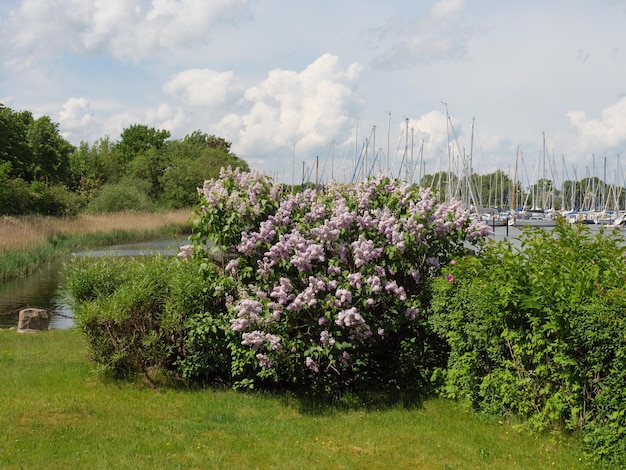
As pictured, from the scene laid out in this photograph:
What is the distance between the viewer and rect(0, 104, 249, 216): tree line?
48.9m

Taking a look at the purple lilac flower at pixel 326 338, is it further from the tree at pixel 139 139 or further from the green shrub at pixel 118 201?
the tree at pixel 139 139

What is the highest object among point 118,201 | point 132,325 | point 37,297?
point 118,201

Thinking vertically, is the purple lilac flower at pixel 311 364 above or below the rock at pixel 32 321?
above

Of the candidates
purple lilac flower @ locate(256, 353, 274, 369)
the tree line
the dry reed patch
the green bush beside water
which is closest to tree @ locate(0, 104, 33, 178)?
the tree line

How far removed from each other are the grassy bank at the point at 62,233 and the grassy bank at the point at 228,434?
59.0 ft

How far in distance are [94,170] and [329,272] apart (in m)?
72.6

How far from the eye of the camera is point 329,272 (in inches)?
333

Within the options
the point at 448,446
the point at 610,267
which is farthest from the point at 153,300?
the point at 610,267

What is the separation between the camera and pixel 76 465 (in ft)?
21.2

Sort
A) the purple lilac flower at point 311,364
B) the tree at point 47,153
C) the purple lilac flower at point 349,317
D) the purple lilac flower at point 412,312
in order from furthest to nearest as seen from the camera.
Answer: the tree at point 47,153, the purple lilac flower at point 412,312, the purple lilac flower at point 311,364, the purple lilac flower at point 349,317

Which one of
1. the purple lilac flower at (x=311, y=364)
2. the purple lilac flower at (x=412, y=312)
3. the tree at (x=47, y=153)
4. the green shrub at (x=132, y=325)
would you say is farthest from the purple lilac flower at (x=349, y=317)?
the tree at (x=47, y=153)

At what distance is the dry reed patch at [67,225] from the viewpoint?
32.9m

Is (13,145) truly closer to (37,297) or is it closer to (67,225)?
(67,225)

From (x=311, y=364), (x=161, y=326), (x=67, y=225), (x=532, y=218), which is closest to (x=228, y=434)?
(x=311, y=364)
